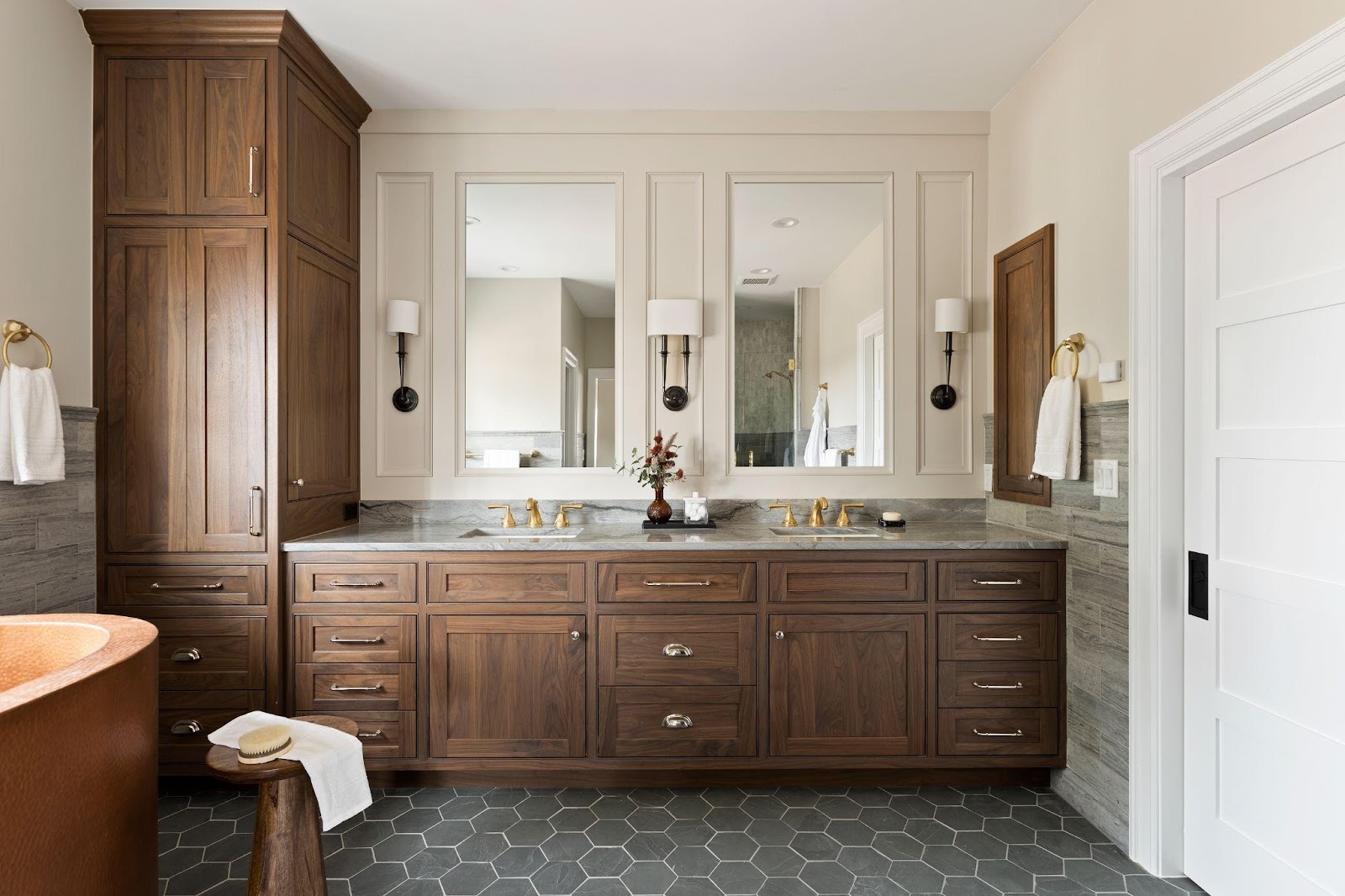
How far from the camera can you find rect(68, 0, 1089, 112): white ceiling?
97.9 inches

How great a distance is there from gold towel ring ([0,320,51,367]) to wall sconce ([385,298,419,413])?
1171mm

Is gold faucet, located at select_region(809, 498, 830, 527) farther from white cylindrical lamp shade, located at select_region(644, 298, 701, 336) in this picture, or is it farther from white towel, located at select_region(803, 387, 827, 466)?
white cylindrical lamp shade, located at select_region(644, 298, 701, 336)

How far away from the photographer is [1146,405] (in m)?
2.18

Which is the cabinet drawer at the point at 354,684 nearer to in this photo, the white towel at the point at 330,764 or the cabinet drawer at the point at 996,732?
the white towel at the point at 330,764

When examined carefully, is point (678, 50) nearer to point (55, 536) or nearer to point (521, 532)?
point (521, 532)

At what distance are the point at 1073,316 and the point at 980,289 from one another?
28.1 inches

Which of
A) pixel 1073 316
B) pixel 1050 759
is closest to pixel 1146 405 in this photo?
pixel 1073 316

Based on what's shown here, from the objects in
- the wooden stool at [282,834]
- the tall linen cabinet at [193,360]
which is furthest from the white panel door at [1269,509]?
the tall linen cabinet at [193,360]

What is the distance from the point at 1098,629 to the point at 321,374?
3.00 meters

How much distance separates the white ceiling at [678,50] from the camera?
8.16 feet

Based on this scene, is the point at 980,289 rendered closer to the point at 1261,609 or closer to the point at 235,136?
the point at 1261,609

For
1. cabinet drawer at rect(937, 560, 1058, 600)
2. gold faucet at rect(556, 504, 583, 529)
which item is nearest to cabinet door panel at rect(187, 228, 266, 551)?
gold faucet at rect(556, 504, 583, 529)

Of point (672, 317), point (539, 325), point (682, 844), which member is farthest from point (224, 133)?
point (682, 844)

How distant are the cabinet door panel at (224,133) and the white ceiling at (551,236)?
88 centimetres
